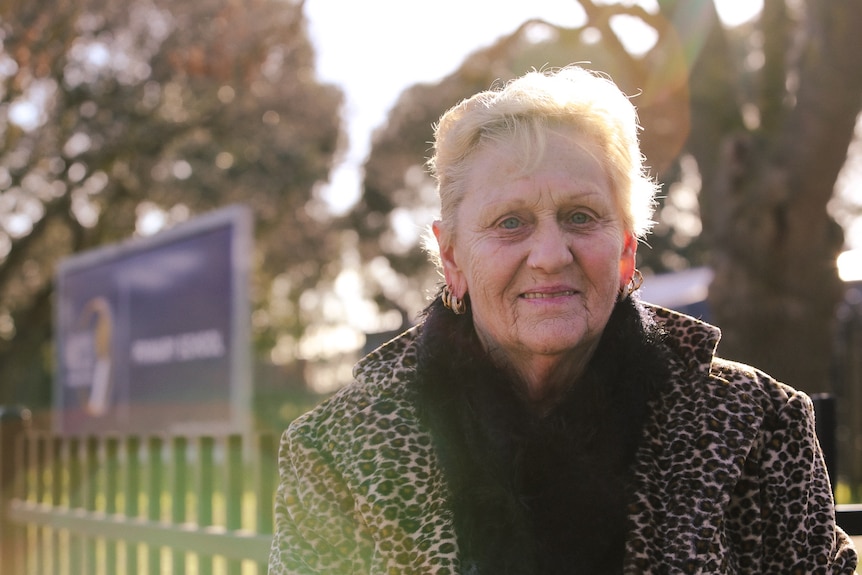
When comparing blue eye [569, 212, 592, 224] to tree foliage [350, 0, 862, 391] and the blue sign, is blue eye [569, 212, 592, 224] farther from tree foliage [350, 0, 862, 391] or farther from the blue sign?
the blue sign

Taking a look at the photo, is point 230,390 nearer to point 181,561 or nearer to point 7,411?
point 7,411

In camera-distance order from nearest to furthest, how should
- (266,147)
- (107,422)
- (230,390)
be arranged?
(230,390)
(107,422)
(266,147)

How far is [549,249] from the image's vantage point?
1.99 meters

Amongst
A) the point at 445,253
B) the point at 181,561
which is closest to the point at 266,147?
the point at 181,561

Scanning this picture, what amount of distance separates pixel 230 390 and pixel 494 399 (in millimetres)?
6105

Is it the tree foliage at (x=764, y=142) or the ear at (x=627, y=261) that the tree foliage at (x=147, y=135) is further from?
the ear at (x=627, y=261)

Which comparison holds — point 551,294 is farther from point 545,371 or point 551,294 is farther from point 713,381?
point 713,381

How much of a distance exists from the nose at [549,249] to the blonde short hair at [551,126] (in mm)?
146

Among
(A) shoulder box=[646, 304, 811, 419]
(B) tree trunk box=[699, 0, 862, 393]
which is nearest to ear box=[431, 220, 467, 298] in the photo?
(A) shoulder box=[646, 304, 811, 419]

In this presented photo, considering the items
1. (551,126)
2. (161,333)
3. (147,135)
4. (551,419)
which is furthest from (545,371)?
(147,135)

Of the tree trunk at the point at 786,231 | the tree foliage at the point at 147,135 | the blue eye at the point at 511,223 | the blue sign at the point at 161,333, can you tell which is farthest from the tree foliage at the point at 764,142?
the tree foliage at the point at 147,135

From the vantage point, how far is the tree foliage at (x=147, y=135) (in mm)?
17531

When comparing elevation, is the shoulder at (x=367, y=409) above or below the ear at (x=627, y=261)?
below

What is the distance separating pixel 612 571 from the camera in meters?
1.91
